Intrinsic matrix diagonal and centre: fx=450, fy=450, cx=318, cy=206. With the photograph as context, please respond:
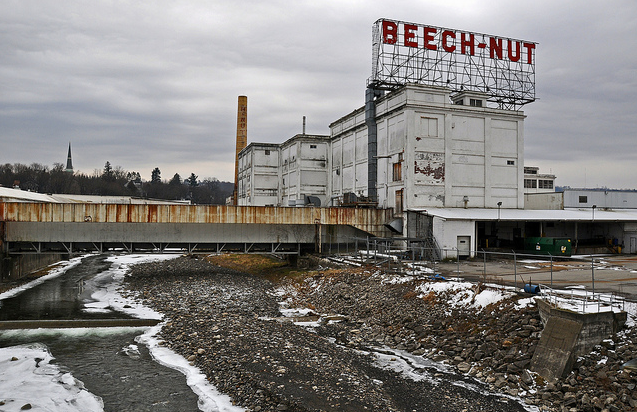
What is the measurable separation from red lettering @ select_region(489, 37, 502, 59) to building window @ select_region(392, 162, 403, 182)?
16405 mm

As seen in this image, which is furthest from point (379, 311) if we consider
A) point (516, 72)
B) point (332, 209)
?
point (516, 72)

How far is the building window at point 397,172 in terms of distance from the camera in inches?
1639

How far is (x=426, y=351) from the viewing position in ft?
60.3

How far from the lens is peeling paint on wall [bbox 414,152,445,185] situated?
4066 cm

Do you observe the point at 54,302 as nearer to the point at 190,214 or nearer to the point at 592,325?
the point at 190,214

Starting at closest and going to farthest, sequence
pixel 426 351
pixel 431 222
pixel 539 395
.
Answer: pixel 539 395, pixel 426 351, pixel 431 222

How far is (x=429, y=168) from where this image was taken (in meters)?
41.0

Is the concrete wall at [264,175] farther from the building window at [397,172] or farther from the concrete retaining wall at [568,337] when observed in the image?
the concrete retaining wall at [568,337]

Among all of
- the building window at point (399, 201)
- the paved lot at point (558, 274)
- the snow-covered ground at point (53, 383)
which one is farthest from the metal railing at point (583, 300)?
the building window at point (399, 201)

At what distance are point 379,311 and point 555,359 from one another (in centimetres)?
990

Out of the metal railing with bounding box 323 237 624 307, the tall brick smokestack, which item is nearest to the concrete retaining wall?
the metal railing with bounding box 323 237 624 307

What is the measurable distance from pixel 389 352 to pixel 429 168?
25.3 metres

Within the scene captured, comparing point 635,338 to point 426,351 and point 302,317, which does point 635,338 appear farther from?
point 302,317

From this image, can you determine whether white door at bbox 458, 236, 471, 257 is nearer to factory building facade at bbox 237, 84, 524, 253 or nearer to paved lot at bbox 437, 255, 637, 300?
factory building facade at bbox 237, 84, 524, 253
